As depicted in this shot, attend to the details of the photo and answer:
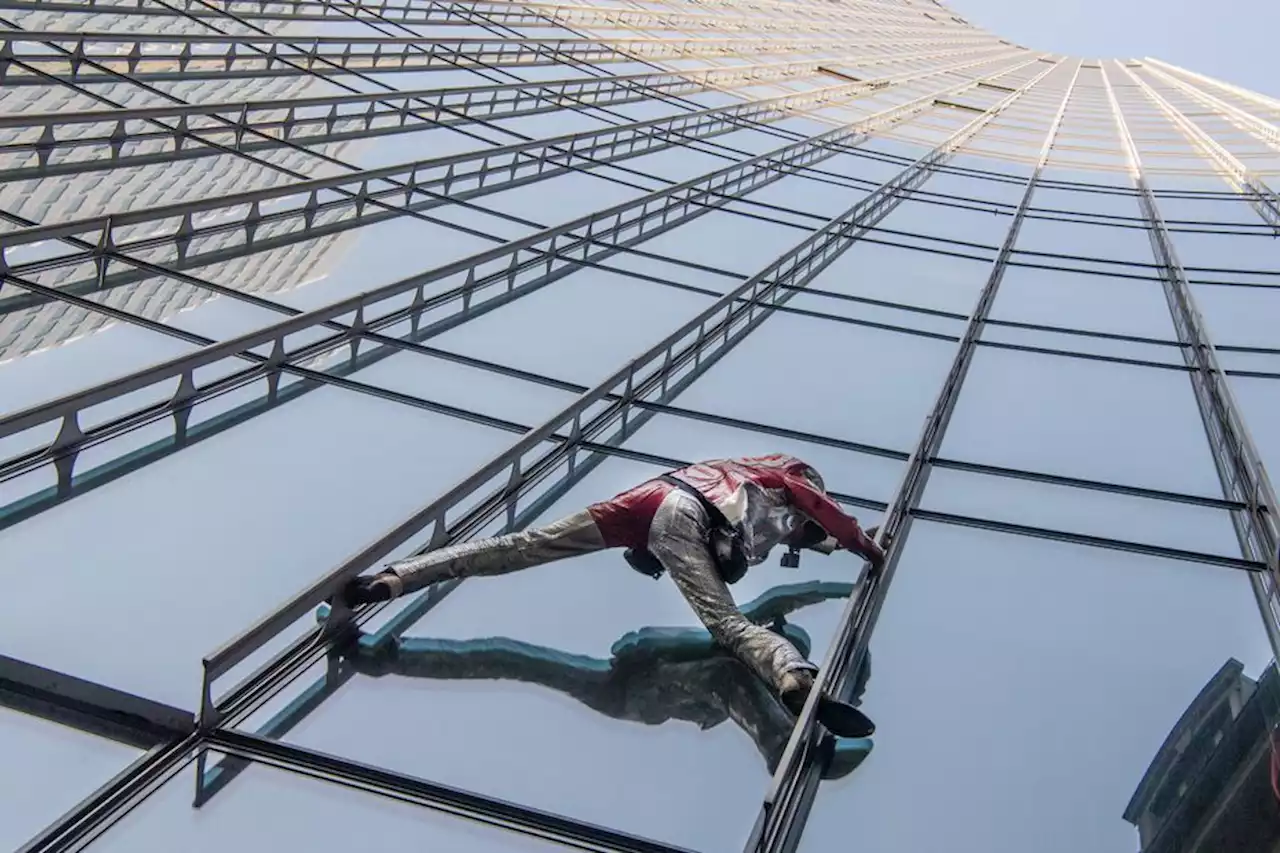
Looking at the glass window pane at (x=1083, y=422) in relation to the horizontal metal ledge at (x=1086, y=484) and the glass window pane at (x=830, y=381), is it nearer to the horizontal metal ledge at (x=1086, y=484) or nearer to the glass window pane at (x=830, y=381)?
the horizontal metal ledge at (x=1086, y=484)

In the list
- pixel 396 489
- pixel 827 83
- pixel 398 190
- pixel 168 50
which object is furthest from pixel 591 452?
pixel 827 83

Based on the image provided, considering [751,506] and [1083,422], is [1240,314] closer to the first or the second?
[1083,422]

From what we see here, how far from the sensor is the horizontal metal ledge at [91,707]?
5.05 meters

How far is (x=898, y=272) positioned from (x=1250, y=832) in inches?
425

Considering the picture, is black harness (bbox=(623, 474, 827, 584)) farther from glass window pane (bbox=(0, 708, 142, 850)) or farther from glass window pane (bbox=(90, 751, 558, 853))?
glass window pane (bbox=(0, 708, 142, 850))

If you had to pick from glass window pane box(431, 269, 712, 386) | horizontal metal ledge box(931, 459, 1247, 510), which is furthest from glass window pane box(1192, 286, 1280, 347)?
glass window pane box(431, 269, 712, 386)

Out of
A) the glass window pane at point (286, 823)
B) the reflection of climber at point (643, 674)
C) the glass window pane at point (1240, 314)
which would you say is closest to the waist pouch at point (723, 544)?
the reflection of climber at point (643, 674)

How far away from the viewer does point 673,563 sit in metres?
6.10

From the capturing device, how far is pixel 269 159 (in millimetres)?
14352

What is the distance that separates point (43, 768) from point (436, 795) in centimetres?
147

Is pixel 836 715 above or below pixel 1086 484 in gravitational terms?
above

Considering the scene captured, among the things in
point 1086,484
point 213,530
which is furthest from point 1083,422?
point 213,530

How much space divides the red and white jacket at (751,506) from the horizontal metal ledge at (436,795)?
1.75 meters

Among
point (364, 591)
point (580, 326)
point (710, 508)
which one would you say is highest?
point (710, 508)
